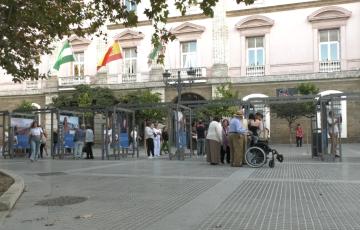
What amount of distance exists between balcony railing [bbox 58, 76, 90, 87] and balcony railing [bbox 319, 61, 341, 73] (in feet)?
61.6

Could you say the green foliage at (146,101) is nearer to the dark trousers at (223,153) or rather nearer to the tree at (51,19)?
the dark trousers at (223,153)

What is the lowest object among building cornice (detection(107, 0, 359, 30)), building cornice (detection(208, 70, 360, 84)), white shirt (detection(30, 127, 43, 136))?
white shirt (detection(30, 127, 43, 136))

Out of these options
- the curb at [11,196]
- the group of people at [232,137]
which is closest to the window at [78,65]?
the group of people at [232,137]

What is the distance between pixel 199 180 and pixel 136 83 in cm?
2755

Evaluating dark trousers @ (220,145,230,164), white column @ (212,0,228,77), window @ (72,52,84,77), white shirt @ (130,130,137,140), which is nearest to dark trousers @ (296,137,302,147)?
white column @ (212,0,228,77)

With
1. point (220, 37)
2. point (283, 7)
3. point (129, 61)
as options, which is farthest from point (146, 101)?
point (283, 7)

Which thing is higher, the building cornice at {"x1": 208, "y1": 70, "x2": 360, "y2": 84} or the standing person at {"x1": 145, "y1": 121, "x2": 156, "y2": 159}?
the building cornice at {"x1": 208, "y1": 70, "x2": 360, "y2": 84}

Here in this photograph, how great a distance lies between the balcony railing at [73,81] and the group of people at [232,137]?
24756 mm

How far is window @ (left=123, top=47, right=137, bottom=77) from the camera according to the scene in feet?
131

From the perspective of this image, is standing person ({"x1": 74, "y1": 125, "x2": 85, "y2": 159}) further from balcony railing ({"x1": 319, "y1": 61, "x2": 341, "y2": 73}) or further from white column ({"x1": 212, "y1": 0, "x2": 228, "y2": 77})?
balcony railing ({"x1": 319, "y1": 61, "x2": 341, "y2": 73})

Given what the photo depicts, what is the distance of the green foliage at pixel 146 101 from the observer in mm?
33812

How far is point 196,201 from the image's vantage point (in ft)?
29.0

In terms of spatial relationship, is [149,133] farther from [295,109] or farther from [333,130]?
[295,109]

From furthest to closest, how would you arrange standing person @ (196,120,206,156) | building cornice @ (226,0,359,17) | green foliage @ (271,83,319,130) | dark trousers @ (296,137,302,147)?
building cornice @ (226,0,359,17) < dark trousers @ (296,137,302,147) < green foliage @ (271,83,319,130) < standing person @ (196,120,206,156)
